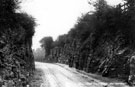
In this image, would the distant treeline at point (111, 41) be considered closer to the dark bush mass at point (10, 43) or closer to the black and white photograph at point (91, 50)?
the black and white photograph at point (91, 50)

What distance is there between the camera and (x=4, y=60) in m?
8.57

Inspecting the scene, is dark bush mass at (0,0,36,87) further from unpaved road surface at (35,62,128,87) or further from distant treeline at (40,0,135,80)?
distant treeline at (40,0,135,80)

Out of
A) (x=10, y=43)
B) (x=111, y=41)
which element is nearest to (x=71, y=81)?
(x=10, y=43)

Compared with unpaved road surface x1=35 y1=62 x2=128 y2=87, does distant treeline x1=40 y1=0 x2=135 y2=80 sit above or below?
above

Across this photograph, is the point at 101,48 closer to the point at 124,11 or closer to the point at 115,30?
the point at 115,30

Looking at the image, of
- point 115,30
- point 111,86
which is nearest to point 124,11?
point 115,30

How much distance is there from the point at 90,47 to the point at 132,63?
1091 cm

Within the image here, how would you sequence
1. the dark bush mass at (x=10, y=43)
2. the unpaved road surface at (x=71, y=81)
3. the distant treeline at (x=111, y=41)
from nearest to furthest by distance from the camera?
1. the dark bush mass at (x=10, y=43)
2. the unpaved road surface at (x=71, y=81)
3. the distant treeline at (x=111, y=41)

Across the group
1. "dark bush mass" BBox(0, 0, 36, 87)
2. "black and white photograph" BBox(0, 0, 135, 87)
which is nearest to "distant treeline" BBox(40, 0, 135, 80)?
"black and white photograph" BBox(0, 0, 135, 87)

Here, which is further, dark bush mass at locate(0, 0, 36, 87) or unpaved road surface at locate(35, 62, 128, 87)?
unpaved road surface at locate(35, 62, 128, 87)

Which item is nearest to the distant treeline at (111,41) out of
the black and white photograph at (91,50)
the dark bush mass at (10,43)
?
the black and white photograph at (91,50)

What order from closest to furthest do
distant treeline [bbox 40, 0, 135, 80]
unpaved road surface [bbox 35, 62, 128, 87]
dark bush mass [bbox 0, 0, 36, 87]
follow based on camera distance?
dark bush mass [bbox 0, 0, 36, 87]
unpaved road surface [bbox 35, 62, 128, 87]
distant treeline [bbox 40, 0, 135, 80]

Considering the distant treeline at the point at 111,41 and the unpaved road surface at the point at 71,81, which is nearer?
the unpaved road surface at the point at 71,81

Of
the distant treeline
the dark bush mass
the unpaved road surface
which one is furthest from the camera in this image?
the distant treeline
